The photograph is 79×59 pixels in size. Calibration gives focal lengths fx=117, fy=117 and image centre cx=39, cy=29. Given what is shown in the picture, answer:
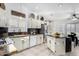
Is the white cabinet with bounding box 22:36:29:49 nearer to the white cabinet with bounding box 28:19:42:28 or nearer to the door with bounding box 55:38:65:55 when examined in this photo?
the white cabinet with bounding box 28:19:42:28

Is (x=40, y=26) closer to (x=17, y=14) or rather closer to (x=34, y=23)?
(x=34, y=23)

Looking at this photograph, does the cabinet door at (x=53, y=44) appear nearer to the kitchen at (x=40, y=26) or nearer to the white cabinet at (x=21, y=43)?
the kitchen at (x=40, y=26)

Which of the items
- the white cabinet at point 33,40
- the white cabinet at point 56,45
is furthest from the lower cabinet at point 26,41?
the white cabinet at point 56,45

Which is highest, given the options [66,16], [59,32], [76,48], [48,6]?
[48,6]

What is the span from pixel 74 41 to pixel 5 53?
144cm

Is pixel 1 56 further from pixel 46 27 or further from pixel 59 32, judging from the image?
pixel 59 32

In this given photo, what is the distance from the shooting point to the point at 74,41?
A: 2.40 metres

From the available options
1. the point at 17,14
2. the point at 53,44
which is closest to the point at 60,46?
the point at 53,44

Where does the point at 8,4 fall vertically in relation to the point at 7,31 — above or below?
above

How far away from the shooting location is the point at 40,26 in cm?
249

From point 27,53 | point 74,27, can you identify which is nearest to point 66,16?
point 74,27

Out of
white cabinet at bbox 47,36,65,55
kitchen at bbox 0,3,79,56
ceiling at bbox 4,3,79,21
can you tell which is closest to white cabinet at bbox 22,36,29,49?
kitchen at bbox 0,3,79,56

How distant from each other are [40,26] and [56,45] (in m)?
0.52

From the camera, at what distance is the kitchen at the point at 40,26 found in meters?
2.36
